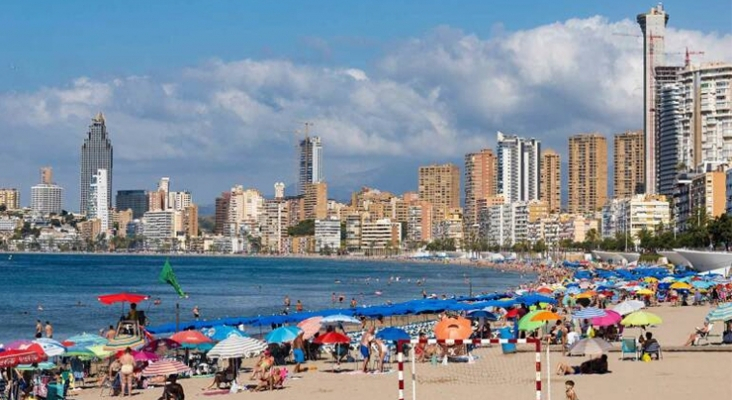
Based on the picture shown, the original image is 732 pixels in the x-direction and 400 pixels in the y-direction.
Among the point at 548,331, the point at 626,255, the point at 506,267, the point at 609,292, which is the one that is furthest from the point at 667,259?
the point at 548,331

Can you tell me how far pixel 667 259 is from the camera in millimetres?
115500

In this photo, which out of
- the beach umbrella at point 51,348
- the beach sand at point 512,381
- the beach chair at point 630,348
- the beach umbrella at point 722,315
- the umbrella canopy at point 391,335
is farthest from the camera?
the beach umbrella at point 722,315

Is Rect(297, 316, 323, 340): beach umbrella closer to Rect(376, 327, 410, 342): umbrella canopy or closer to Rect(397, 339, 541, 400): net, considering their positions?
Rect(397, 339, 541, 400): net

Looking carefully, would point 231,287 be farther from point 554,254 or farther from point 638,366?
point 554,254

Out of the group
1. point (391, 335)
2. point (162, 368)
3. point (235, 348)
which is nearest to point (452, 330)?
point (391, 335)

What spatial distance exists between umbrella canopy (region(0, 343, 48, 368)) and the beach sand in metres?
2.05

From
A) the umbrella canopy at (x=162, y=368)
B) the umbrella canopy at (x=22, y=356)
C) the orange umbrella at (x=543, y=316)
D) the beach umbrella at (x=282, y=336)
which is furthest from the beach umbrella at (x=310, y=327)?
the umbrella canopy at (x=22, y=356)

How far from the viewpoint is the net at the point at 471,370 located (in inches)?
803

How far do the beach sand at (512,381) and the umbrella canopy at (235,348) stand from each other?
35.4 inches

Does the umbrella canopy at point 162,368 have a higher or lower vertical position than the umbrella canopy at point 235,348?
lower

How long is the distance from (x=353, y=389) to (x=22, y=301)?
53890 mm

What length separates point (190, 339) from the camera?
1084 inches

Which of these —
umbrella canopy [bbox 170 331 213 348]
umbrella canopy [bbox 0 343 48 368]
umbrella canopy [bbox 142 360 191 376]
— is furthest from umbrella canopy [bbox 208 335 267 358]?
umbrella canopy [bbox 0 343 48 368]

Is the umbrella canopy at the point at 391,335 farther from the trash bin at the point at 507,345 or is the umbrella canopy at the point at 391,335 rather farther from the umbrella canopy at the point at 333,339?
the trash bin at the point at 507,345
